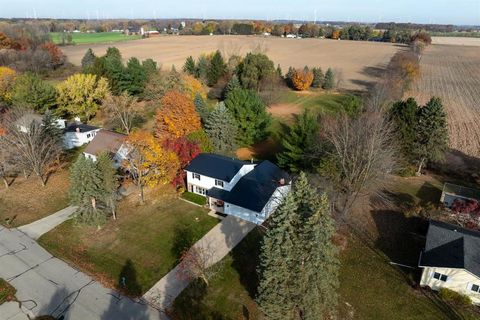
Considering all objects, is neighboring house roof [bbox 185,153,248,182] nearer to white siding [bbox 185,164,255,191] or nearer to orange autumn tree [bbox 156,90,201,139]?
white siding [bbox 185,164,255,191]

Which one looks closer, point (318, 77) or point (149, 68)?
point (149, 68)

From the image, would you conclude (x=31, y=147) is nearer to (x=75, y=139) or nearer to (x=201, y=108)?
(x=75, y=139)

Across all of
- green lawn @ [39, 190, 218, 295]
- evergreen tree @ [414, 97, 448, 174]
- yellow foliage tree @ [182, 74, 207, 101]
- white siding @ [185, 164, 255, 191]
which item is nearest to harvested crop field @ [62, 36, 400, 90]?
yellow foliage tree @ [182, 74, 207, 101]

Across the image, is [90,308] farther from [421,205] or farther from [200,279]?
[421,205]

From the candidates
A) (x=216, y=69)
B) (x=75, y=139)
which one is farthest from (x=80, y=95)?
(x=216, y=69)

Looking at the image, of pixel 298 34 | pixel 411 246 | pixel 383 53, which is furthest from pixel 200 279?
pixel 298 34
